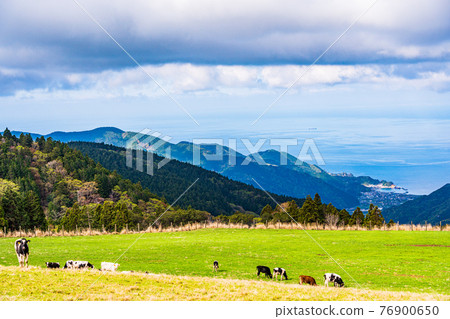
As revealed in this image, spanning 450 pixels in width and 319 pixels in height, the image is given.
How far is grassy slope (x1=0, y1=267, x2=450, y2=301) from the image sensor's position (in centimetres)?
1425

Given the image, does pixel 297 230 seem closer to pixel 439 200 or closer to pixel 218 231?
pixel 218 231

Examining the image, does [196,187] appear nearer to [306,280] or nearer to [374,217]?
[374,217]

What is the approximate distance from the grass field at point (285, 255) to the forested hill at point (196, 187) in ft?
291

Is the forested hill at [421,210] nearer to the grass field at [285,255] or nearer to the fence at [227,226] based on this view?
the fence at [227,226]


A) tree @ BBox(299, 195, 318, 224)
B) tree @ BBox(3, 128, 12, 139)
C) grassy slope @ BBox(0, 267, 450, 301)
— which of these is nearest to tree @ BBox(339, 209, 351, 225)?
tree @ BBox(299, 195, 318, 224)

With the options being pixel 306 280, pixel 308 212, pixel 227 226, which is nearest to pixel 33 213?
pixel 227 226

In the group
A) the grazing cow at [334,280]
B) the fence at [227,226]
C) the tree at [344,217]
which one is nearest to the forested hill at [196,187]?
the tree at [344,217]

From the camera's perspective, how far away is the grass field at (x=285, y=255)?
75.4ft

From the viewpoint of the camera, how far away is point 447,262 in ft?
87.8

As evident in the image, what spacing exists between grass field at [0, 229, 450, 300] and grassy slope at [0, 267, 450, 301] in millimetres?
615

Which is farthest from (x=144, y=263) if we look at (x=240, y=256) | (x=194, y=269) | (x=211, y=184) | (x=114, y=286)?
(x=211, y=184)

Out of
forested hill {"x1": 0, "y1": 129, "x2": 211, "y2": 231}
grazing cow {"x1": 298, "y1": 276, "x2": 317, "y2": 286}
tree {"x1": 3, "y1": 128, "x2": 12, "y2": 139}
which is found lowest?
grazing cow {"x1": 298, "y1": 276, "x2": 317, "y2": 286}

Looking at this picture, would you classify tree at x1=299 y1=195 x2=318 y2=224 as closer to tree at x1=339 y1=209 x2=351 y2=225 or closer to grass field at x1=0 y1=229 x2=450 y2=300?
tree at x1=339 y1=209 x2=351 y2=225
